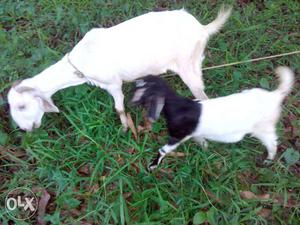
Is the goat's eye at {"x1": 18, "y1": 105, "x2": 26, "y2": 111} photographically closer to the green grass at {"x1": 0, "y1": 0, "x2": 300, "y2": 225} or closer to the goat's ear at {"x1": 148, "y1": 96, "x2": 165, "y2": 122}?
the green grass at {"x1": 0, "y1": 0, "x2": 300, "y2": 225}

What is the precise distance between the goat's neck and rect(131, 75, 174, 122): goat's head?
700 mm

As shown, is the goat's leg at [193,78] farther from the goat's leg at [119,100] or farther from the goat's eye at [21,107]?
the goat's eye at [21,107]

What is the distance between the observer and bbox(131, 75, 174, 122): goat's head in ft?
7.86

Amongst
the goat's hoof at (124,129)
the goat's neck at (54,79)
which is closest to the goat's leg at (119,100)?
the goat's hoof at (124,129)

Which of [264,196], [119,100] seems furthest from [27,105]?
[264,196]

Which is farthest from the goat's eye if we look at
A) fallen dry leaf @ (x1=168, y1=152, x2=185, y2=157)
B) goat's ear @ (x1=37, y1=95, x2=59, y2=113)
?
fallen dry leaf @ (x1=168, y1=152, x2=185, y2=157)

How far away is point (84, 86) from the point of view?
11.0 ft

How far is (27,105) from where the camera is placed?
2.77m

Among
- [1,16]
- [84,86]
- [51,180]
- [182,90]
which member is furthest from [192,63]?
[1,16]

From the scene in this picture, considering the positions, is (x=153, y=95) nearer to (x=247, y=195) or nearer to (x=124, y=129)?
(x=124, y=129)

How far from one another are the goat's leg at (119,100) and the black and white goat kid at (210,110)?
503 mm

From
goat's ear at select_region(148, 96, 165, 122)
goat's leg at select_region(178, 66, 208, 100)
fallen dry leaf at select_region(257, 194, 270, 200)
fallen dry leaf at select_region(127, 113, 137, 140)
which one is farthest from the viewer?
fallen dry leaf at select_region(127, 113, 137, 140)

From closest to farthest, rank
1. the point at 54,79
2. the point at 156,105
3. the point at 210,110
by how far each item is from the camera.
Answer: the point at 156,105, the point at 210,110, the point at 54,79

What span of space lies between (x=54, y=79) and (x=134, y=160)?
0.86 metres
